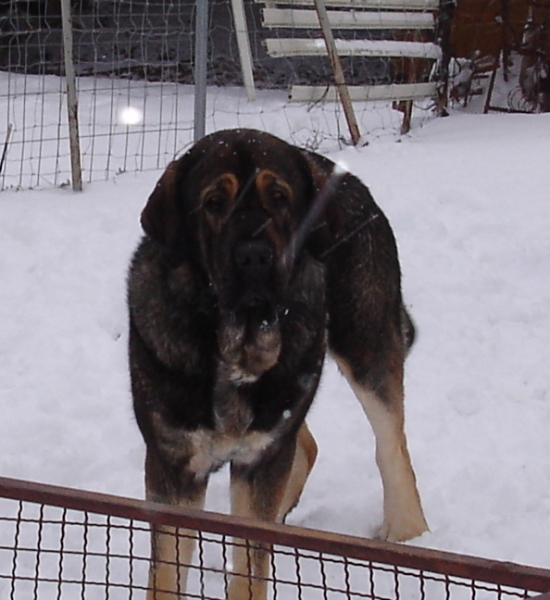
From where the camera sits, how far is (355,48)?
8617 millimetres

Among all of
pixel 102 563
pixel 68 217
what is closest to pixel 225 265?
pixel 102 563

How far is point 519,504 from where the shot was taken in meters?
3.88

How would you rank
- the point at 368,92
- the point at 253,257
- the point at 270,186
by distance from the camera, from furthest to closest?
the point at 368,92
the point at 270,186
the point at 253,257

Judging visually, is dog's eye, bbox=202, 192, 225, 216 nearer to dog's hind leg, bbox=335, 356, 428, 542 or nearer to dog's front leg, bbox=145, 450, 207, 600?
dog's front leg, bbox=145, 450, 207, 600

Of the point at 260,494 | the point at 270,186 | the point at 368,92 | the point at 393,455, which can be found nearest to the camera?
the point at 270,186

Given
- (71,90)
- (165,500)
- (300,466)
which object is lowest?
(300,466)

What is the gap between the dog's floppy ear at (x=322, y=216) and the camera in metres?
2.98

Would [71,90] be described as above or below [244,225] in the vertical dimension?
below

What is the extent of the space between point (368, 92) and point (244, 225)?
656cm

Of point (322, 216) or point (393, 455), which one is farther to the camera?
point (393, 455)

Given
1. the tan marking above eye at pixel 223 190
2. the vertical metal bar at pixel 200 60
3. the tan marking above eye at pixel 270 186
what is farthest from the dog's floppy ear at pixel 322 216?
the vertical metal bar at pixel 200 60

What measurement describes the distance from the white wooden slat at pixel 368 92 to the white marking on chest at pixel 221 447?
5.69 metres

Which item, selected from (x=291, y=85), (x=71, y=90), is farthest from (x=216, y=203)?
(x=291, y=85)

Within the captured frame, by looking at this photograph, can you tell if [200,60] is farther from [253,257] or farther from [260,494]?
[253,257]
